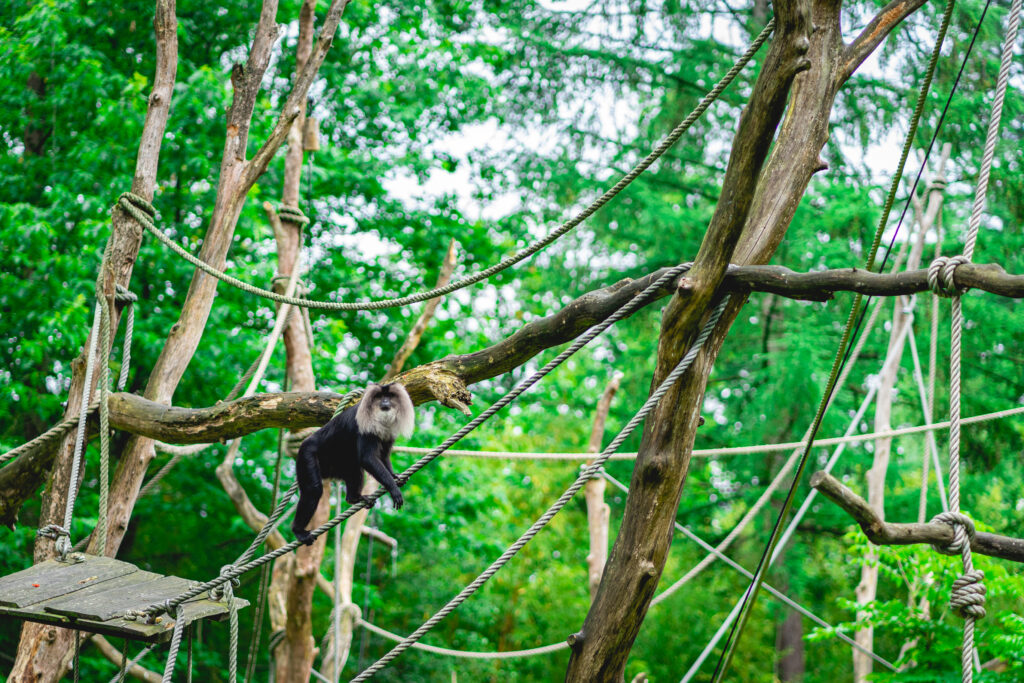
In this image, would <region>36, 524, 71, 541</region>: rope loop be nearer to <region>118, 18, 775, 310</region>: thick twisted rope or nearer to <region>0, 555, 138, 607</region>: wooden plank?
<region>0, 555, 138, 607</region>: wooden plank

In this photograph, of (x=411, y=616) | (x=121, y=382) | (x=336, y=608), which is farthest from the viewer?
(x=411, y=616)

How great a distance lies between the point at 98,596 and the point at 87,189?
5.24 metres

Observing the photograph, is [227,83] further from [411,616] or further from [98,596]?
[411,616]

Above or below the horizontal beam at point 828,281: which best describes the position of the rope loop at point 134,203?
above

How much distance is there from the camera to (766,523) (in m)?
9.55

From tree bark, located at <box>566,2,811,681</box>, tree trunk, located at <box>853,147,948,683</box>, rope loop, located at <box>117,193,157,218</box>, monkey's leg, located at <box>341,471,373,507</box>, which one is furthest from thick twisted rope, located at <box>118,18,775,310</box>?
tree trunk, located at <box>853,147,948,683</box>

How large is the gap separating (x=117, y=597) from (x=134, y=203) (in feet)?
6.79

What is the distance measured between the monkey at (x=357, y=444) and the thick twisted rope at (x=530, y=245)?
0.40 metres

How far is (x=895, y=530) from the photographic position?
3209 millimetres

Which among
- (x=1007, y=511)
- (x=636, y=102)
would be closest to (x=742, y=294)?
(x=1007, y=511)

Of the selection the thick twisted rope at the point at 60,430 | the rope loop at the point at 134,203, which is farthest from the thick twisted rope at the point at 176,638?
the rope loop at the point at 134,203

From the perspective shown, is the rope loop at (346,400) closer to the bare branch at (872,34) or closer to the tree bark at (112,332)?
the tree bark at (112,332)

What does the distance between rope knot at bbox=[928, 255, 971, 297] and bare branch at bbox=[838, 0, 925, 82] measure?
94 cm

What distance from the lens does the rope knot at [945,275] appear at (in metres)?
2.22
